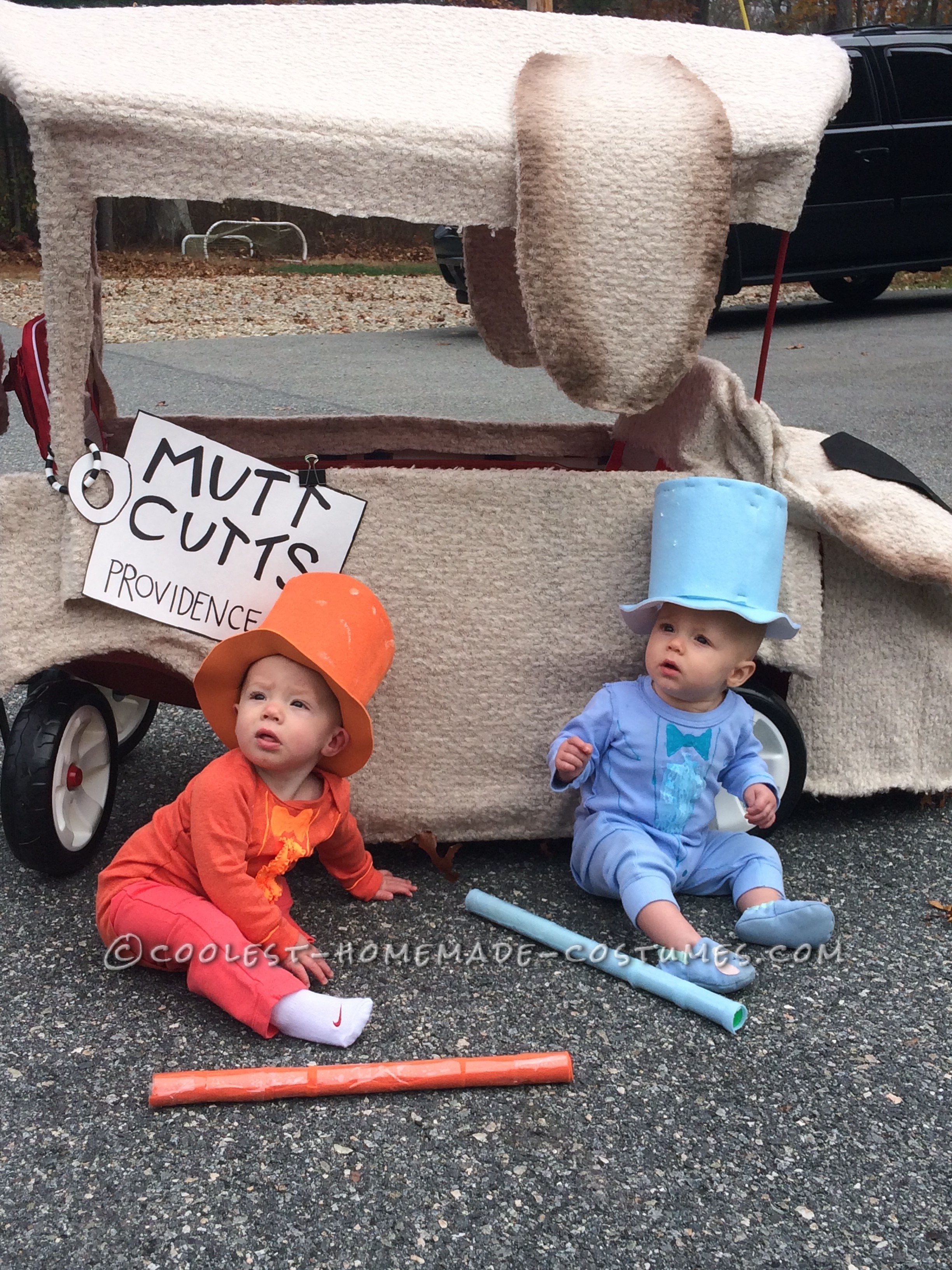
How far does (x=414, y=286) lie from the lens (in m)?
12.0

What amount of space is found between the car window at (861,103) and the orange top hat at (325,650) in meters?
7.26

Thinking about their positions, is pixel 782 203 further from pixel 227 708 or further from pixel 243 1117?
pixel 243 1117

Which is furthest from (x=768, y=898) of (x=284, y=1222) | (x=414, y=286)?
(x=414, y=286)

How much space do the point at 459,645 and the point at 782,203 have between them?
0.89 metres

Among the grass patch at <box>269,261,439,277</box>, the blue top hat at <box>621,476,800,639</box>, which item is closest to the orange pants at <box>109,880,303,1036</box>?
the blue top hat at <box>621,476,800,639</box>

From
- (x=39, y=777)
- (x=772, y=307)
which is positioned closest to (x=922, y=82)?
(x=772, y=307)

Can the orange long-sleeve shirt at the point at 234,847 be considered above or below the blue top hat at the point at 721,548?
below

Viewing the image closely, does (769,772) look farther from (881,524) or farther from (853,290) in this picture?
(853,290)

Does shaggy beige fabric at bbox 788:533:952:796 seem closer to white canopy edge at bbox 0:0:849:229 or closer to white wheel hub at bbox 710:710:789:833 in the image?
white wheel hub at bbox 710:710:789:833

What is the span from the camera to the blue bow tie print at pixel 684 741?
1986 mm

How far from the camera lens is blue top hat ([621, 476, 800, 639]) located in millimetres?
1896

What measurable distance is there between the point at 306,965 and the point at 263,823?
0.72 feet

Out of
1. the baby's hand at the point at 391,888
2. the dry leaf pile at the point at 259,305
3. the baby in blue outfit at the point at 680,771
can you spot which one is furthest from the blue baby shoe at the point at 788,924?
the dry leaf pile at the point at 259,305

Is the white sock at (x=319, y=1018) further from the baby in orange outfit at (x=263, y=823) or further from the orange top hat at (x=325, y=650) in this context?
the orange top hat at (x=325, y=650)
